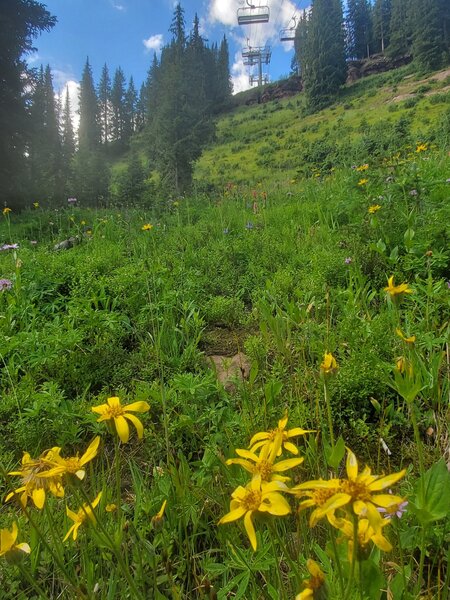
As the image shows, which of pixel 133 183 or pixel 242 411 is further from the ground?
pixel 133 183

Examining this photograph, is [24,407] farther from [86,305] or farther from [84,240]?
[84,240]

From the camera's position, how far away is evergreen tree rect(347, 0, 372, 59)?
55656 millimetres

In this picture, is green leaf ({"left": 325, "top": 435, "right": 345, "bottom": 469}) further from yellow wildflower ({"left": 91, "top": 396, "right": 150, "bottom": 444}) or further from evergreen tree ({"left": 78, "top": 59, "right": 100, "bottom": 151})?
evergreen tree ({"left": 78, "top": 59, "right": 100, "bottom": 151})

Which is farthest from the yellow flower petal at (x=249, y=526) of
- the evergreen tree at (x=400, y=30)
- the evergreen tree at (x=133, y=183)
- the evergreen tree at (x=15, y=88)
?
the evergreen tree at (x=400, y=30)

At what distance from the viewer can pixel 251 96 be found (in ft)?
203

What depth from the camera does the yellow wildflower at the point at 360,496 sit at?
0.47m

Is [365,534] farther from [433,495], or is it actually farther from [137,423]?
[137,423]

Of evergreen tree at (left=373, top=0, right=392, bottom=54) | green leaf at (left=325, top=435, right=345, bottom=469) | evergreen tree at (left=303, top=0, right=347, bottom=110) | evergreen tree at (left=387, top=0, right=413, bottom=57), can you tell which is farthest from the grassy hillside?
green leaf at (left=325, top=435, right=345, bottom=469)

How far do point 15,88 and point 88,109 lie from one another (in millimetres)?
48851

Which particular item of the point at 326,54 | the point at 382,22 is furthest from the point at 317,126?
the point at 382,22

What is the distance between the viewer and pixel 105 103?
57.1m

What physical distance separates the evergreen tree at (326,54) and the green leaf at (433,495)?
47.3 metres

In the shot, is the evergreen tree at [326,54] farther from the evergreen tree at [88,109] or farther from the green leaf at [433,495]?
the green leaf at [433,495]

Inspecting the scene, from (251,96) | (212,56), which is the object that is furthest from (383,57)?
(212,56)
